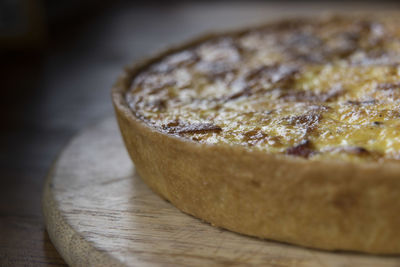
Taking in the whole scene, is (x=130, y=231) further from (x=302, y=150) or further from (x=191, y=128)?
(x=302, y=150)

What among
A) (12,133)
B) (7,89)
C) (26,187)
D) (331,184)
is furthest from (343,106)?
(7,89)

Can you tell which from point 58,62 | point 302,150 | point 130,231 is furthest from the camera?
point 58,62

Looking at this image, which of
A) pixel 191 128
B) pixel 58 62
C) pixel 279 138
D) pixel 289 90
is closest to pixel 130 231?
pixel 191 128

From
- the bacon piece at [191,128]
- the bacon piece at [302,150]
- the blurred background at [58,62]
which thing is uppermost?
the bacon piece at [302,150]

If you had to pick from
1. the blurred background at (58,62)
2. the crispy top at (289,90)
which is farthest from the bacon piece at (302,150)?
the blurred background at (58,62)

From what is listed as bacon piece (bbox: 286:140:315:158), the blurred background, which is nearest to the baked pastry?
bacon piece (bbox: 286:140:315:158)

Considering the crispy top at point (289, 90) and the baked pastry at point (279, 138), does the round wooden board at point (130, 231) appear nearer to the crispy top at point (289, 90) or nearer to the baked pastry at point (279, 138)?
the baked pastry at point (279, 138)
